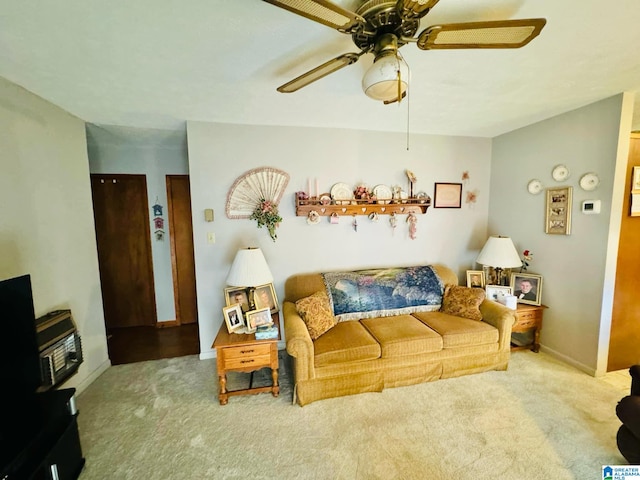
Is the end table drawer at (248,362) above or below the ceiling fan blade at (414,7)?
below

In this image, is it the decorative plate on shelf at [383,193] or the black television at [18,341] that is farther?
the decorative plate on shelf at [383,193]

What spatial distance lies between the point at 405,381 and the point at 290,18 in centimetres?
263

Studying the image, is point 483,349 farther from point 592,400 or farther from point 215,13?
point 215,13

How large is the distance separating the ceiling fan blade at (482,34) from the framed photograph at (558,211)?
208cm

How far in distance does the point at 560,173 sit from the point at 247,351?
337cm

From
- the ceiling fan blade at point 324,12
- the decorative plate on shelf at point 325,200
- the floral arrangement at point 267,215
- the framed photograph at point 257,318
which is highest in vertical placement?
the ceiling fan blade at point 324,12

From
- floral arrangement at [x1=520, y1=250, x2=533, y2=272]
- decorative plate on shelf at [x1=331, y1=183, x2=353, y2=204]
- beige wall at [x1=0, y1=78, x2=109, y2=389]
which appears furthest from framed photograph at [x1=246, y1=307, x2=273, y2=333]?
floral arrangement at [x1=520, y1=250, x2=533, y2=272]

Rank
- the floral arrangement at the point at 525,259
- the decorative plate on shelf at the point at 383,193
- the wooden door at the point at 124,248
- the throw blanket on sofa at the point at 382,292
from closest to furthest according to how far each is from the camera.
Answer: the throw blanket on sofa at the point at 382,292 → the floral arrangement at the point at 525,259 → the decorative plate on shelf at the point at 383,193 → the wooden door at the point at 124,248

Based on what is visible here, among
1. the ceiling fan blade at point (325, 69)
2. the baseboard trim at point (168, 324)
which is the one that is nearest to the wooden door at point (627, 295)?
the ceiling fan blade at point (325, 69)

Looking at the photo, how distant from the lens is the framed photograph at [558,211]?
244 centimetres

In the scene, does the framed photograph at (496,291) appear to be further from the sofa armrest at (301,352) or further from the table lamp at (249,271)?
the table lamp at (249,271)

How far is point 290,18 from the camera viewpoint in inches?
47.6

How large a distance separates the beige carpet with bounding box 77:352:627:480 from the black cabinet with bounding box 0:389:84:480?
18 cm

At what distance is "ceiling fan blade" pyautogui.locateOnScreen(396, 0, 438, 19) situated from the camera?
0.94m
